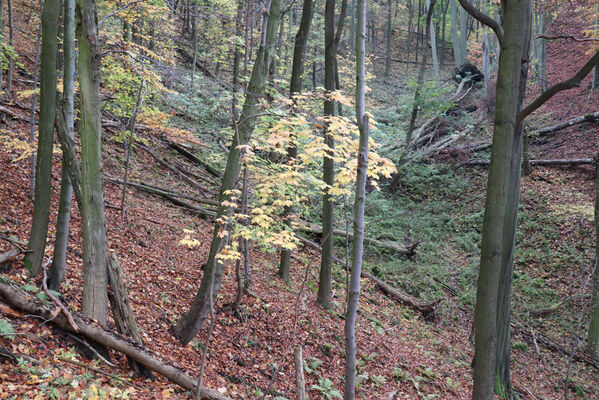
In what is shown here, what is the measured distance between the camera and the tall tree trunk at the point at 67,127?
500cm

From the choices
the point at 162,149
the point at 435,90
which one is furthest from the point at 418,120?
the point at 162,149

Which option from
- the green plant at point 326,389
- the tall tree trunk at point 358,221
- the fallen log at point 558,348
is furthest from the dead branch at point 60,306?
the fallen log at point 558,348

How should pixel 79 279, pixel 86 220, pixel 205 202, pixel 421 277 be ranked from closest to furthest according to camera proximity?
pixel 86 220, pixel 79 279, pixel 205 202, pixel 421 277

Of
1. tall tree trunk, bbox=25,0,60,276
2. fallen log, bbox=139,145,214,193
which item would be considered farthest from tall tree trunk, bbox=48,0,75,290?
fallen log, bbox=139,145,214,193

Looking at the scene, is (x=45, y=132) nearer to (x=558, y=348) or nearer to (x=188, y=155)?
(x=188, y=155)

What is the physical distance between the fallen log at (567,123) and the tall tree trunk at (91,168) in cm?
2067

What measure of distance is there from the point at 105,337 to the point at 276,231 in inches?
206

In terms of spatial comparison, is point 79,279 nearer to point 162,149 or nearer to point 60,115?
point 60,115

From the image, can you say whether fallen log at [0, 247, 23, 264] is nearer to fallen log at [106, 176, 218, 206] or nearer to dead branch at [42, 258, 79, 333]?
dead branch at [42, 258, 79, 333]

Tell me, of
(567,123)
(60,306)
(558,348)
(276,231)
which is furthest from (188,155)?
(567,123)

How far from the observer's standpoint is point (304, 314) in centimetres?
910

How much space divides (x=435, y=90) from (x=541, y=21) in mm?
13040

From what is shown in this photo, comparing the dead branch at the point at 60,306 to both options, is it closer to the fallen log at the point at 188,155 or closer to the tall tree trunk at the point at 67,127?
the tall tree trunk at the point at 67,127

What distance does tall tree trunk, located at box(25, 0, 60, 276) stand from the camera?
5086 millimetres
